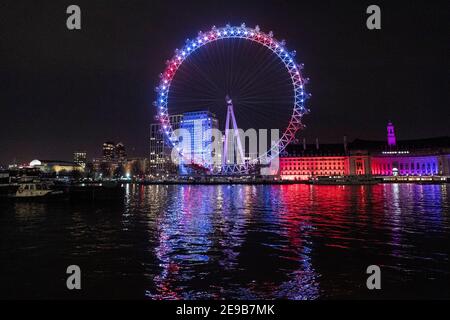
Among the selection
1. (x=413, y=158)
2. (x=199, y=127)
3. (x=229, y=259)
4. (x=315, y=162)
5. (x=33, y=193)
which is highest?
(x=199, y=127)

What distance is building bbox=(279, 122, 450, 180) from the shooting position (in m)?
148

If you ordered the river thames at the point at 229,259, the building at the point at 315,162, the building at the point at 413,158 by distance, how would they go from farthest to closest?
the building at the point at 315,162 < the building at the point at 413,158 < the river thames at the point at 229,259

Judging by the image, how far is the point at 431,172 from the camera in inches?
5728

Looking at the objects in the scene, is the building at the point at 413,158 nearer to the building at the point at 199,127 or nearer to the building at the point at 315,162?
the building at the point at 315,162

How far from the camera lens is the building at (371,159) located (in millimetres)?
→ 147625

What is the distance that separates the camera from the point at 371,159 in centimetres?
15825

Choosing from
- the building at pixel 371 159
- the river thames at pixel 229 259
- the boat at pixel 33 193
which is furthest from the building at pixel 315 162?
the river thames at pixel 229 259

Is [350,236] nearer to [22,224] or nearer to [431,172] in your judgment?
[22,224]

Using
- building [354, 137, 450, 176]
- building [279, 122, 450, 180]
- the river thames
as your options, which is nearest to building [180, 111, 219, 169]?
building [279, 122, 450, 180]

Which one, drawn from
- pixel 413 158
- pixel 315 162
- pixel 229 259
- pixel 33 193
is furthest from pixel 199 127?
pixel 229 259

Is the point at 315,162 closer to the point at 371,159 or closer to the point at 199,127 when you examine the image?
the point at 371,159

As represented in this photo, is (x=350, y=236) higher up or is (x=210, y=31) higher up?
(x=210, y=31)
